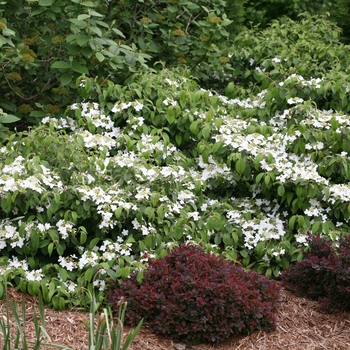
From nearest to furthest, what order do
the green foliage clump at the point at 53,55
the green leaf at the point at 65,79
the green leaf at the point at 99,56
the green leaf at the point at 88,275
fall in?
the green leaf at the point at 88,275 < the green leaf at the point at 99,56 < the green foliage clump at the point at 53,55 < the green leaf at the point at 65,79

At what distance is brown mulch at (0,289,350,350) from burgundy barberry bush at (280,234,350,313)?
8 centimetres

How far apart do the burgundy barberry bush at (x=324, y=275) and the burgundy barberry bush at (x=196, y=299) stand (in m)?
0.40

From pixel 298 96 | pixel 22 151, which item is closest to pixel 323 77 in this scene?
pixel 298 96

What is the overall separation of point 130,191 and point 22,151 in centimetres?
78

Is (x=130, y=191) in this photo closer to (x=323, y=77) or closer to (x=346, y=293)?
(x=346, y=293)

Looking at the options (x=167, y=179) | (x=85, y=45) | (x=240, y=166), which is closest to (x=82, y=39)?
(x=85, y=45)

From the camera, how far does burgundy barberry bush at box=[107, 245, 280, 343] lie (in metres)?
3.53

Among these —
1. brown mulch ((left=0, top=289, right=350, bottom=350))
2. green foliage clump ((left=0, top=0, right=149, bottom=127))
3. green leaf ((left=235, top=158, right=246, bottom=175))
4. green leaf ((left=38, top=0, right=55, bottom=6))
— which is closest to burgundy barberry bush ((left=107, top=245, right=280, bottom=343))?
brown mulch ((left=0, top=289, right=350, bottom=350))

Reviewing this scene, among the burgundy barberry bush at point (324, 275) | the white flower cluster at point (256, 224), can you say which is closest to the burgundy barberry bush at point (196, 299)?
the burgundy barberry bush at point (324, 275)

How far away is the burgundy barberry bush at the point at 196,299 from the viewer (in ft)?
11.6

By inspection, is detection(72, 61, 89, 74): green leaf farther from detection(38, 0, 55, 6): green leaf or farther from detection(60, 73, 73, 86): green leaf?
detection(38, 0, 55, 6): green leaf

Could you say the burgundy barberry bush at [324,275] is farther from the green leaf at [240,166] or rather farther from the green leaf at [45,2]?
the green leaf at [45,2]

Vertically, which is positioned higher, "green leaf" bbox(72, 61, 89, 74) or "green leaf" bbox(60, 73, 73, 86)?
"green leaf" bbox(72, 61, 89, 74)

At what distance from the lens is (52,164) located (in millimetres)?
4316
